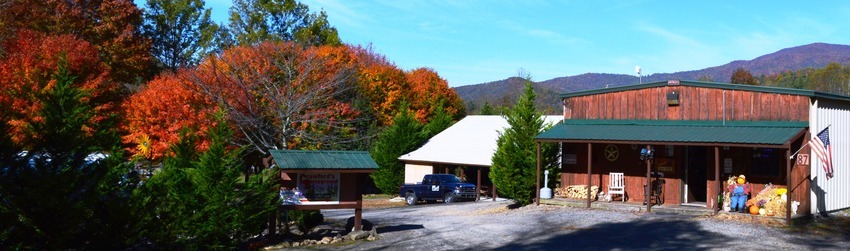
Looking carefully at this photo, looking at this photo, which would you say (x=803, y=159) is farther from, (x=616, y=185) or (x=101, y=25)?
(x=101, y=25)

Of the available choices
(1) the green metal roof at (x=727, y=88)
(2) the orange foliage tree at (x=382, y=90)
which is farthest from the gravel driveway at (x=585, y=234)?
(2) the orange foliage tree at (x=382, y=90)

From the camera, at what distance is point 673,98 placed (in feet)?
→ 82.8

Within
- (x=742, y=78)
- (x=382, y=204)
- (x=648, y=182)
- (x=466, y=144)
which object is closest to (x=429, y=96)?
(x=466, y=144)

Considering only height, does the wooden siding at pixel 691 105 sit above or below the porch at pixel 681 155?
above

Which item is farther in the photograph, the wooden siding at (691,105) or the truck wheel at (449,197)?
the truck wheel at (449,197)

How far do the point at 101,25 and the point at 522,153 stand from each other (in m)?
29.0

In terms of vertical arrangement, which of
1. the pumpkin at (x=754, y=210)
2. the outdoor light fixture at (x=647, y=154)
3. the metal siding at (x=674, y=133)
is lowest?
the pumpkin at (x=754, y=210)

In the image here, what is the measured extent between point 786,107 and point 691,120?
9.81 ft

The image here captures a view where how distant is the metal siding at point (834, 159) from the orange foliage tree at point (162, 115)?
22.1m

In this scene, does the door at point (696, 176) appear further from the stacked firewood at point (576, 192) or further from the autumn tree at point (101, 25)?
the autumn tree at point (101, 25)

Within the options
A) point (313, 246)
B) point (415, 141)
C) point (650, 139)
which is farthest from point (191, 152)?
point (415, 141)

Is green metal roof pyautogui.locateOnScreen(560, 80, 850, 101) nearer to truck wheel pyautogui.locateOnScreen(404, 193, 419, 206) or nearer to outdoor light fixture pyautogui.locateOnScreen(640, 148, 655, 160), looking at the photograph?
outdoor light fixture pyautogui.locateOnScreen(640, 148, 655, 160)

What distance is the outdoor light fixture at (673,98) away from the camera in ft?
82.5

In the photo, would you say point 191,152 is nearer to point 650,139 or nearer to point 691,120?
point 650,139
